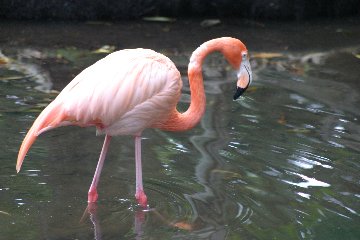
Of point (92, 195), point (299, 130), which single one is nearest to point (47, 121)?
point (92, 195)

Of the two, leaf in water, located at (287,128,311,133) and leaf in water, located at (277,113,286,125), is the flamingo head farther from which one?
leaf in water, located at (277,113,286,125)

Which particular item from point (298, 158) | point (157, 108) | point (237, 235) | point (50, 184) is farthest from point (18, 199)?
point (298, 158)

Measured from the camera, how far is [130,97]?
4.72 metres

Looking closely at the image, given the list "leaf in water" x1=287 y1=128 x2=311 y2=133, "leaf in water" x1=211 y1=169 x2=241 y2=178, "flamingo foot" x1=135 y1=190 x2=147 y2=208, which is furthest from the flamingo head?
"leaf in water" x1=287 y1=128 x2=311 y2=133

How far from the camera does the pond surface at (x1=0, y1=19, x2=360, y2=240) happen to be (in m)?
4.60

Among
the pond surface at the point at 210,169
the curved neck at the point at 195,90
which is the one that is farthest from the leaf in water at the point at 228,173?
the curved neck at the point at 195,90

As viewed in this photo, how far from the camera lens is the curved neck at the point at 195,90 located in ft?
16.3

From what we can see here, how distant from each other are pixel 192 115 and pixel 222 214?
691 mm

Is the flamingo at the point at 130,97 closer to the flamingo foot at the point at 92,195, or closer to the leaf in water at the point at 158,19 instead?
the flamingo foot at the point at 92,195

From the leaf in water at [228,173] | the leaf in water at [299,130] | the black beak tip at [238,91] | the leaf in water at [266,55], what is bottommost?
the leaf in water at [228,173]

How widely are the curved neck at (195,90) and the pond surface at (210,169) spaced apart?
1.38 feet

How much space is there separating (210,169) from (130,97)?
3.23 feet

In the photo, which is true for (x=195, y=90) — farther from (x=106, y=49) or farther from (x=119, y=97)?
(x=106, y=49)

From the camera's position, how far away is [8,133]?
5.87 meters
